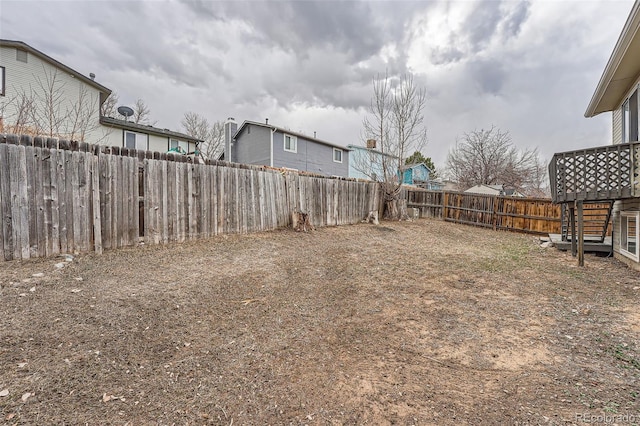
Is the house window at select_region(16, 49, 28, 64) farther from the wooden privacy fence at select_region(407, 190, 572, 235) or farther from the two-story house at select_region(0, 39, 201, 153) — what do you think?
the wooden privacy fence at select_region(407, 190, 572, 235)

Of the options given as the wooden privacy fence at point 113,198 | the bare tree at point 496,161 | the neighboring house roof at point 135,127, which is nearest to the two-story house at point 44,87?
the neighboring house roof at point 135,127

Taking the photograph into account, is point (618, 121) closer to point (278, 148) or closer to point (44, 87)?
point (278, 148)

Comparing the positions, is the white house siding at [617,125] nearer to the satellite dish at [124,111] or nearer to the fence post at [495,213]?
the fence post at [495,213]

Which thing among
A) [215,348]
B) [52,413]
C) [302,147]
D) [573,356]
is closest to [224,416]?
[215,348]

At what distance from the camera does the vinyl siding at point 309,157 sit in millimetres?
18188

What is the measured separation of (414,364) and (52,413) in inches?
101

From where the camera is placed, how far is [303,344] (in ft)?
8.95

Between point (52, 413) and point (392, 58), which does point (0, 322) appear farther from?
point (392, 58)

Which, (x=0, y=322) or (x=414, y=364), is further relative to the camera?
(x=0, y=322)

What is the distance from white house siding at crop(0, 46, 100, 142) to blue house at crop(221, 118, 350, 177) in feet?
25.8

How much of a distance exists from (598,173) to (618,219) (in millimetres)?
2289

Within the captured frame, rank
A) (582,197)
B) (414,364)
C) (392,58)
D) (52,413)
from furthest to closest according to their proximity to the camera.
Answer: (392,58) → (582,197) → (414,364) → (52,413)

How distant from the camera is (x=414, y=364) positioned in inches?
94.2

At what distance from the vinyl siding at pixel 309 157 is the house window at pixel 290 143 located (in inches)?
8.1
